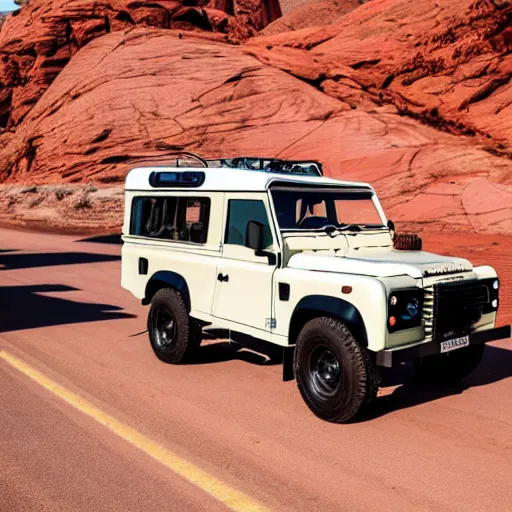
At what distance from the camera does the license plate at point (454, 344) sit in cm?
578

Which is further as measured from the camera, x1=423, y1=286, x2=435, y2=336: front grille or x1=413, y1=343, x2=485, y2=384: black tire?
x1=413, y1=343, x2=485, y2=384: black tire

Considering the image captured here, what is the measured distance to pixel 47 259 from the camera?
778 inches

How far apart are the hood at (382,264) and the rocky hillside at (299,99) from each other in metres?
22.7

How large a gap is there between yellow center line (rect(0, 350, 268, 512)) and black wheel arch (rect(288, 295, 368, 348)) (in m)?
1.79

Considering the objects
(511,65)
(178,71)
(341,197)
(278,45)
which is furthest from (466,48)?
(341,197)

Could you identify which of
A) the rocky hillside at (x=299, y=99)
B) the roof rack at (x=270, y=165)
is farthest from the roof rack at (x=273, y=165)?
the rocky hillside at (x=299, y=99)

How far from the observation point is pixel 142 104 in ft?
123

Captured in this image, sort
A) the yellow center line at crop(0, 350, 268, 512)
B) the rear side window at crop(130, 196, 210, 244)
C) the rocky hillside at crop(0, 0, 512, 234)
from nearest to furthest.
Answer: the yellow center line at crop(0, 350, 268, 512) → the rear side window at crop(130, 196, 210, 244) → the rocky hillside at crop(0, 0, 512, 234)

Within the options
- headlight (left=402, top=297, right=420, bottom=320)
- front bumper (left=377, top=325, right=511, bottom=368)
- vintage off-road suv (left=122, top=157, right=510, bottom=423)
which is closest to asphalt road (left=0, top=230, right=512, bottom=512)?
vintage off-road suv (left=122, top=157, right=510, bottom=423)

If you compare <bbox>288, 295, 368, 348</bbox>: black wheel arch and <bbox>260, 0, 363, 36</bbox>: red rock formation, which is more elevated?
<bbox>260, 0, 363, 36</bbox>: red rock formation

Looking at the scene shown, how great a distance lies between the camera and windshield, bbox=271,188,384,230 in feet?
21.9

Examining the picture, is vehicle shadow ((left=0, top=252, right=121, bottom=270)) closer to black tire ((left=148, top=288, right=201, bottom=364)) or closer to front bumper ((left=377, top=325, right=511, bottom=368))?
black tire ((left=148, top=288, right=201, bottom=364))

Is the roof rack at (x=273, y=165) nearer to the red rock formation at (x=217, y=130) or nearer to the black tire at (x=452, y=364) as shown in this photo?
the black tire at (x=452, y=364)

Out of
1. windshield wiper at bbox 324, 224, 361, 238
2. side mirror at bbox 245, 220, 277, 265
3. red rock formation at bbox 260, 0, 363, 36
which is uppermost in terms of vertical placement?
red rock formation at bbox 260, 0, 363, 36
